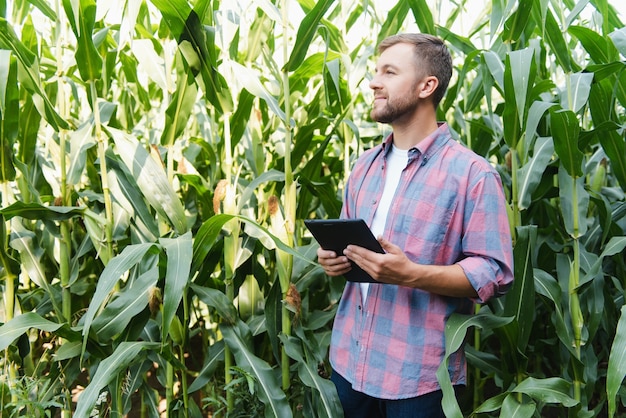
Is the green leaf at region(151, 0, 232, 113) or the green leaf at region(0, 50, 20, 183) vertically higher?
the green leaf at region(151, 0, 232, 113)

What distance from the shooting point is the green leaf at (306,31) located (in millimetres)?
1759

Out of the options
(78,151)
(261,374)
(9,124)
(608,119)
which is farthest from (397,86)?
(9,124)

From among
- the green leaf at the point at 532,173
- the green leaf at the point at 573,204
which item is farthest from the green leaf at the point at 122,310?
the green leaf at the point at 573,204

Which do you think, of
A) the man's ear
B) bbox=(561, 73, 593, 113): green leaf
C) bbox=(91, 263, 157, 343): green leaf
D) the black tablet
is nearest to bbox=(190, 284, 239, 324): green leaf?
bbox=(91, 263, 157, 343): green leaf

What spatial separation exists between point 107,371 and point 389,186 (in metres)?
1.00

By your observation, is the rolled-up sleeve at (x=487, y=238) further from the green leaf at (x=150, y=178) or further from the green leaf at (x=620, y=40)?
the green leaf at (x=150, y=178)

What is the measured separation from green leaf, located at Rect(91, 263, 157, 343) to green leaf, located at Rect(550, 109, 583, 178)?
135 centimetres

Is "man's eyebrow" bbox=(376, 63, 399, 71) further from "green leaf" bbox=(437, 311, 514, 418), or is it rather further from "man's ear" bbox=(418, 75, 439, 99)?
"green leaf" bbox=(437, 311, 514, 418)

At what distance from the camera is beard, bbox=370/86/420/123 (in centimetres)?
158

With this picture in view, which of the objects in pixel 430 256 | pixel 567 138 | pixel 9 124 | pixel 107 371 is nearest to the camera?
pixel 430 256

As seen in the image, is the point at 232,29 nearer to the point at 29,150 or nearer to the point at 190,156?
the point at 190,156

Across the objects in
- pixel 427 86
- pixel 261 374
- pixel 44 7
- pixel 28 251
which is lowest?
pixel 261 374

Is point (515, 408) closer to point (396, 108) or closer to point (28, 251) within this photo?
point (396, 108)

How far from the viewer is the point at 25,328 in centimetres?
179
